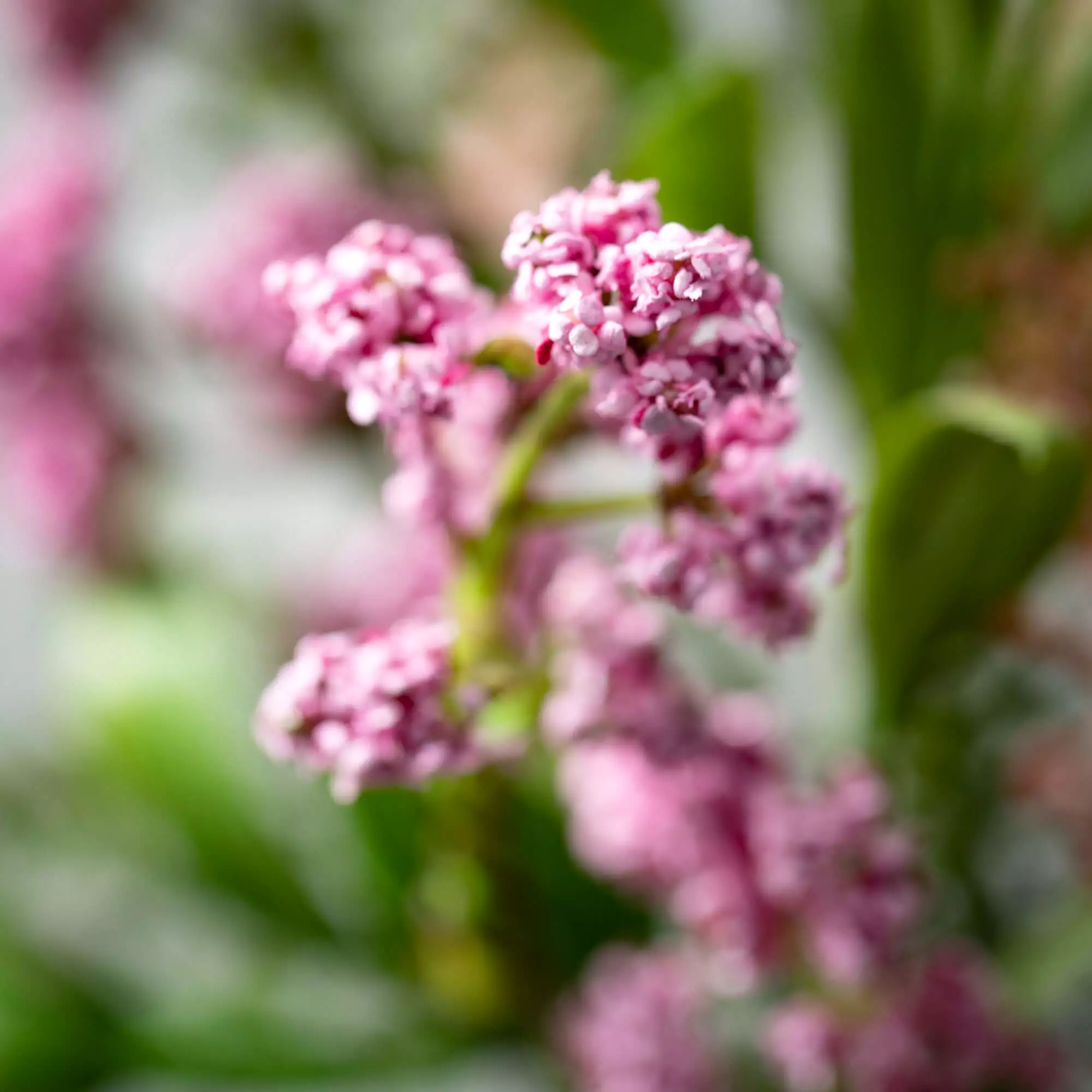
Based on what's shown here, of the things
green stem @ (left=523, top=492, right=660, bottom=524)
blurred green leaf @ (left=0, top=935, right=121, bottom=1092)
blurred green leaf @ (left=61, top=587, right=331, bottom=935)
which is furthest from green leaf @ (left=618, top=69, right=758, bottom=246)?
blurred green leaf @ (left=0, top=935, right=121, bottom=1092)

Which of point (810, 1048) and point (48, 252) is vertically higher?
point (48, 252)

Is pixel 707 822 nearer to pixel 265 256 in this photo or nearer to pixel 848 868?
pixel 848 868

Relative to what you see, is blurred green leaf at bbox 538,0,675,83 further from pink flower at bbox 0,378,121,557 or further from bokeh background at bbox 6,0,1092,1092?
pink flower at bbox 0,378,121,557

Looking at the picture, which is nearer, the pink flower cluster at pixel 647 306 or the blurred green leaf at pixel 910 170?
the pink flower cluster at pixel 647 306

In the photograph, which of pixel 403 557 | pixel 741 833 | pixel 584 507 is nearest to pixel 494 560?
pixel 584 507

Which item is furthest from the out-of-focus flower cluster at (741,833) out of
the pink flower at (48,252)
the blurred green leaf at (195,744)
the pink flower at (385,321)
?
the pink flower at (48,252)

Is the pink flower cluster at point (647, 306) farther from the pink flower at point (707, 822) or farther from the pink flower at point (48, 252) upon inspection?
the pink flower at point (48, 252)

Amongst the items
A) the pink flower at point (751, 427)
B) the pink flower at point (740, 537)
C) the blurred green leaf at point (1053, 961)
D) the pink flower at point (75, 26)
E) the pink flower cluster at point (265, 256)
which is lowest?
the blurred green leaf at point (1053, 961)
